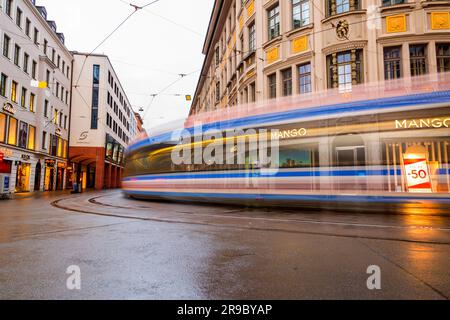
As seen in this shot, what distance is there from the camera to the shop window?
2694 cm

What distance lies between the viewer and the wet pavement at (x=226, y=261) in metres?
2.73

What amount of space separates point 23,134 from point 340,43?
25.8 metres

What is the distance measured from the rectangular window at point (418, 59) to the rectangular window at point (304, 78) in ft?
14.9

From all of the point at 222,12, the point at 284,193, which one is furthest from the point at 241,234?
the point at 222,12

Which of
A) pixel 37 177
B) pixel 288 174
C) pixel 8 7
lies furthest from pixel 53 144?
pixel 288 174

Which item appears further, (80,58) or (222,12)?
(80,58)

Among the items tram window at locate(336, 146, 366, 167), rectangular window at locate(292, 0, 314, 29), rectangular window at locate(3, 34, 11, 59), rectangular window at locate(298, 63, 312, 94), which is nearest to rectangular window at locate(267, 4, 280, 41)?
rectangular window at locate(292, 0, 314, 29)

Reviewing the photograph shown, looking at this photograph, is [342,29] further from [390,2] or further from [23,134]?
[23,134]

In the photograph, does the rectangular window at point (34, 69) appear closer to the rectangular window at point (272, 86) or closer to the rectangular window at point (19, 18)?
the rectangular window at point (19, 18)

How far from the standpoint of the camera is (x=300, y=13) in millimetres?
17391

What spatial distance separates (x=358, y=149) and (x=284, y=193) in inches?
96.4

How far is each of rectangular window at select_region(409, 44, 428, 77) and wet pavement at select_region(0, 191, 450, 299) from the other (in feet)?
35.5
